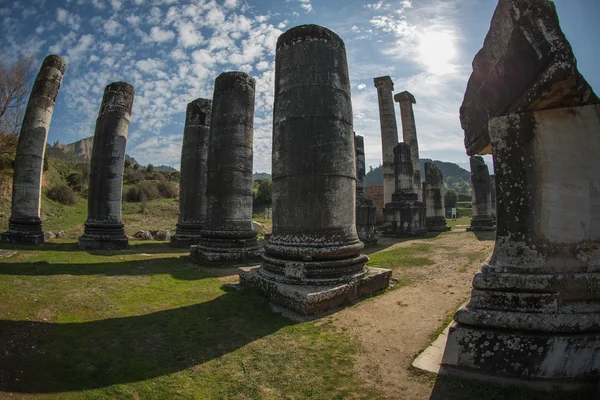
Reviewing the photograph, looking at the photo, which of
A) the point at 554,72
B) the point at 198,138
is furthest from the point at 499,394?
the point at 198,138

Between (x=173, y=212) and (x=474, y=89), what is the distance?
2346 cm

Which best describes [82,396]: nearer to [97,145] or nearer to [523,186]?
[523,186]

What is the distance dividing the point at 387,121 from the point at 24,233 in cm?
2050

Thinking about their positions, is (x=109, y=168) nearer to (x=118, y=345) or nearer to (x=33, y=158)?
(x=33, y=158)

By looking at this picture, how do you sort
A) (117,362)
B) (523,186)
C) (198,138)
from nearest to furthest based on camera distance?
(523,186) → (117,362) → (198,138)

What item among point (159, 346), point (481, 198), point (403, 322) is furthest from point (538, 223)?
point (481, 198)

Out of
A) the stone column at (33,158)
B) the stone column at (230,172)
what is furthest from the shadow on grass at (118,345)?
the stone column at (33,158)

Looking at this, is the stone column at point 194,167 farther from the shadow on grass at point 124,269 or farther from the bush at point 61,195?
the bush at point 61,195

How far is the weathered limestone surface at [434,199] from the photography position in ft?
64.4

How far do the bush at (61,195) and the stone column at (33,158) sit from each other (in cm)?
1082

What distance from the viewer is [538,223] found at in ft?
8.49

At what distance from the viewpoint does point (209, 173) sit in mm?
9117

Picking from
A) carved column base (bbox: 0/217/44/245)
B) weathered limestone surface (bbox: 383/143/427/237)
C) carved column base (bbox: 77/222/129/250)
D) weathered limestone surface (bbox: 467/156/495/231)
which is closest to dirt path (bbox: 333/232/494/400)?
weathered limestone surface (bbox: 383/143/427/237)

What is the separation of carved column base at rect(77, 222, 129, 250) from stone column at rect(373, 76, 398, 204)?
1626cm
